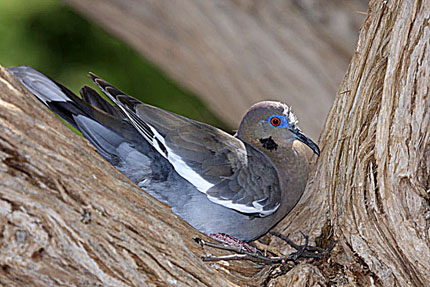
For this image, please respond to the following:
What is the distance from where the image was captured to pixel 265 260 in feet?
4.28

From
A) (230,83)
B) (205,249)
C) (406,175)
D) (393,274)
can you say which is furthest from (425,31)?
(230,83)

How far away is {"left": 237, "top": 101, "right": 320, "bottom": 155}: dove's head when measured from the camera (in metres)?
1.62

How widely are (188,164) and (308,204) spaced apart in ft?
1.12

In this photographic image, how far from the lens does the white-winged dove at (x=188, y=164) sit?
1414 mm

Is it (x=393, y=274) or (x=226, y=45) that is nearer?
(x=393, y=274)

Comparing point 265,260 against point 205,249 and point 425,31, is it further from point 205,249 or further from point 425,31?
point 425,31

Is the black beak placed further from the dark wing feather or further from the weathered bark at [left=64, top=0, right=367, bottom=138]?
the weathered bark at [left=64, top=0, right=367, bottom=138]

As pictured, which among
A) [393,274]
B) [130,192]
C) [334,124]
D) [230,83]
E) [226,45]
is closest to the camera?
[130,192]

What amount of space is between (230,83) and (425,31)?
1.51 metres

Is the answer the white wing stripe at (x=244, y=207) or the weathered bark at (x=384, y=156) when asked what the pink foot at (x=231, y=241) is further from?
the weathered bark at (x=384, y=156)

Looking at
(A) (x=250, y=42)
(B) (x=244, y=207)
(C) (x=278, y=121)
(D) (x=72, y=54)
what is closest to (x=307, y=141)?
(C) (x=278, y=121)

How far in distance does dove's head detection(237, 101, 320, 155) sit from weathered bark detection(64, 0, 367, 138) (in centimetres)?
74

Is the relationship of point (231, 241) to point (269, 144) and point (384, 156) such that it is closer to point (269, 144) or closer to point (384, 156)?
point (269, 144)

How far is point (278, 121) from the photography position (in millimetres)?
1611
